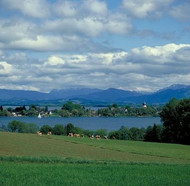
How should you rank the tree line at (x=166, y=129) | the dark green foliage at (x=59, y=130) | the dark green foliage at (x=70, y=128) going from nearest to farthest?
the tree line at (x=166, y=129)
the dark green foliage at (x=70, y=128)
the dark green foliage at (x=59, y=130)

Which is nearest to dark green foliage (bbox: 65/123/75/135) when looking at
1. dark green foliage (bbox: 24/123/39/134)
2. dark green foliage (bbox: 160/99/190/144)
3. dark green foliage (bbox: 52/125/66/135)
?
dark green foliage (bbox: 52/125/66/135)

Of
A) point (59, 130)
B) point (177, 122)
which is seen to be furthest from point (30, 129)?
point (177, 122)

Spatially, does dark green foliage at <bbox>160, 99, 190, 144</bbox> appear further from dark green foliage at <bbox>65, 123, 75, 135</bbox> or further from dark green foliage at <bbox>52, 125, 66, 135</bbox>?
dark green foliage at <bbox>52, 125, 66, 135</bbox>

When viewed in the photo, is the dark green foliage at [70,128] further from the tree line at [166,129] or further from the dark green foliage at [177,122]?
the dark green foliage at [177,122]

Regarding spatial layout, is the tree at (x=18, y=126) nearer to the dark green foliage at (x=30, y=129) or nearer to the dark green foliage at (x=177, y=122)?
the dark green foliage at (x=30, y=129)

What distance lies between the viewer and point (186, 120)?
80.2m

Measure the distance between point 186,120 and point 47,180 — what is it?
61974 mm

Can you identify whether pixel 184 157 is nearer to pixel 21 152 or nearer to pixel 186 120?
pixel 21 152

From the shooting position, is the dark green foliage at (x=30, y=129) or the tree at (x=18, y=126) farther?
the tree at (x=18, y=126)

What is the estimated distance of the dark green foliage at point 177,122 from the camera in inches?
3159

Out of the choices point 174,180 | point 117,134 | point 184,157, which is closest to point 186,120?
point 117,134

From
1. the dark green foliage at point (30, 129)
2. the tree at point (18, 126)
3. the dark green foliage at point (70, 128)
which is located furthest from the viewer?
the tree at point (18, 126)

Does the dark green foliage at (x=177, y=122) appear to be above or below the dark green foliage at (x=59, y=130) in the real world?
above

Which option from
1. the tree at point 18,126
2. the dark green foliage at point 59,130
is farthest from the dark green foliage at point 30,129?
the dark green foliage at point 59,130
